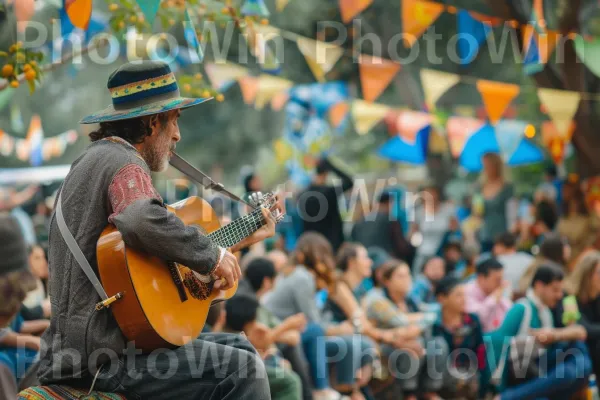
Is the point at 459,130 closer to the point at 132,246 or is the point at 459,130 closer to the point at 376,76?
the point at 376,76

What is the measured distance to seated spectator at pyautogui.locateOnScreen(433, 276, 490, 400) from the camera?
385 inches

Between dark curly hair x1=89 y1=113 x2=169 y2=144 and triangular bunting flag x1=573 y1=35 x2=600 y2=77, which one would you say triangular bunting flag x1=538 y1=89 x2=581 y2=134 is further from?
dark curly hair x1=89 y1=113 x2=169 y2=144

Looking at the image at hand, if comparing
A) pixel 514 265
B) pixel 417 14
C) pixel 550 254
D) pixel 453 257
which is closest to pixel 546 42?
pixel 417 14

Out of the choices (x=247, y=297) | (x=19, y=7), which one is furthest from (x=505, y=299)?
(x=19, y=7)

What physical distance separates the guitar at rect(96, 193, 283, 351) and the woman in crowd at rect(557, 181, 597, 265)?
9849 millimetres

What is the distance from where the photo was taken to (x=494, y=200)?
1577cm

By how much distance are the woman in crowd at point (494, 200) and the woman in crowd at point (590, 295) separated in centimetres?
482

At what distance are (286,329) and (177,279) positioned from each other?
3.84 m

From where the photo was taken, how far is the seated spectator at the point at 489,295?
407 inches

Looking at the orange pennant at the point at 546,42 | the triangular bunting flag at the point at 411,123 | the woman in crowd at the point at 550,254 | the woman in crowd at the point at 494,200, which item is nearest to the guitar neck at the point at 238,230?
the woman in crowd at the point at 550,254

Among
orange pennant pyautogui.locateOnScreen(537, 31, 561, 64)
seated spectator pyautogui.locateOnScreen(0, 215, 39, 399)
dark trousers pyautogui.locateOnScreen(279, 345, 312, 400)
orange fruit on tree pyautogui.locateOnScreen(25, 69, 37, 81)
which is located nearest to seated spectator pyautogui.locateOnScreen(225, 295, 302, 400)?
dark trousers pyautogui.locateOnScreen(279, 345, 312, 400)

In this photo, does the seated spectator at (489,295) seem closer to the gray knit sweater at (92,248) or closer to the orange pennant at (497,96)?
the orange pennant at (497,96)

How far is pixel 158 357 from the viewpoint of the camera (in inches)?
179

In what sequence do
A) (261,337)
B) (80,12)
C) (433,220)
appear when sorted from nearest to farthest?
(80,12), (261,337), (433,220)
